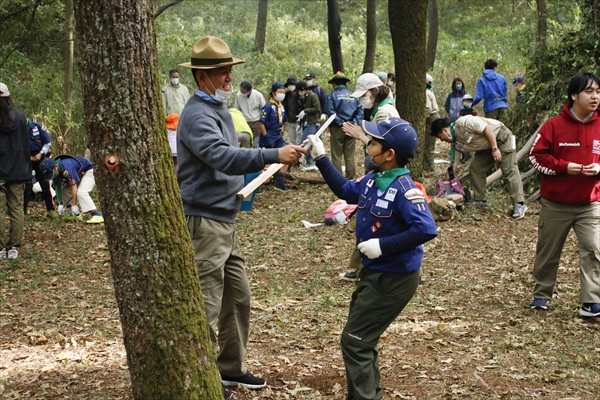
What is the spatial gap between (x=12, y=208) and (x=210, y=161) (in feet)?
22.0

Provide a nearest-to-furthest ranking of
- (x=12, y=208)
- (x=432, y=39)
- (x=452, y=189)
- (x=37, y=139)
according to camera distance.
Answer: (x=12, y=208)
(x=37, y=139)
(x=452, y=189)
(x=432, y=39)

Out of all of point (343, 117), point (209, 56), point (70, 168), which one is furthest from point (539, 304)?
point (70, 168)

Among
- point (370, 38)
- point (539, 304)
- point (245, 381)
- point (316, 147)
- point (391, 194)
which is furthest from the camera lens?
point (370, 38)

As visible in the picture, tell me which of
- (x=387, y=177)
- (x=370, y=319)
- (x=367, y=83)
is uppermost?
(x=367, y=83)

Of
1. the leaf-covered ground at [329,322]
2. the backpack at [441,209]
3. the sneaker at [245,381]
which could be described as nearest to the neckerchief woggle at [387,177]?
the leaf-covered ground at [329,322]

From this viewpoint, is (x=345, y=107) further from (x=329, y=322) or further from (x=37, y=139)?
(x=329, y=322)

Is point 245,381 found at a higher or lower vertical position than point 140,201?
lower

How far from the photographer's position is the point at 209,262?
440 cm

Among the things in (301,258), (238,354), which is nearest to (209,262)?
(238,354)

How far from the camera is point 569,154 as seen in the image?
6.41 meters

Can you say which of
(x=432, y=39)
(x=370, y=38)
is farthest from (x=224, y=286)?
(x=432, y=39)

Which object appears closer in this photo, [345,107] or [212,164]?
[212,164]

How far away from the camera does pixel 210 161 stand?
424 centimetres

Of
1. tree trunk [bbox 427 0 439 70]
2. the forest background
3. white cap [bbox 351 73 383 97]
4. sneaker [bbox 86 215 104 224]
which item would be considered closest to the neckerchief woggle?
white cap [bbox 351 73 383 97]
